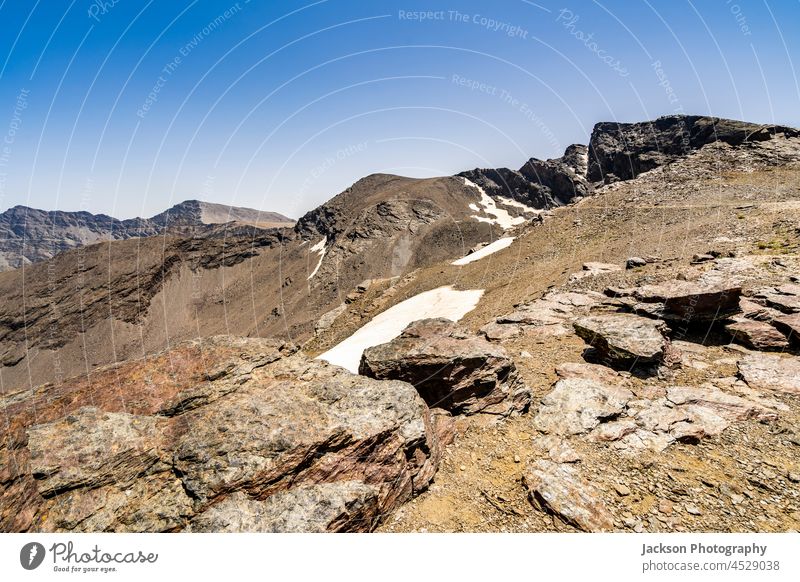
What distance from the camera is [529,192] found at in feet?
522

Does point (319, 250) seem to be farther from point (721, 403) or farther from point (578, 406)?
point (721, 403)

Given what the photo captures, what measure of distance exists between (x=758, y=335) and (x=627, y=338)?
202 inches

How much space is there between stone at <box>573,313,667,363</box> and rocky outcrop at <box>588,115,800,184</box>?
58260 mm

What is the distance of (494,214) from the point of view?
14725 centimetres

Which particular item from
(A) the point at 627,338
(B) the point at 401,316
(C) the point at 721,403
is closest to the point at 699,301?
(A) the point at 627,338

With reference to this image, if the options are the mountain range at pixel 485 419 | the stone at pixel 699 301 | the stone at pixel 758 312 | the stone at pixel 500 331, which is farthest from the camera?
the stone at pixel 500 331

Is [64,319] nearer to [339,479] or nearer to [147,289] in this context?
[147,289]

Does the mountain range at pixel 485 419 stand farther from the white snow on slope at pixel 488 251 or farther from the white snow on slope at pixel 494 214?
the white snow on slope at pixel 494 214

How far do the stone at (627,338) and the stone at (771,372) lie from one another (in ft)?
7.84

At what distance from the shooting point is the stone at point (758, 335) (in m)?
13.1

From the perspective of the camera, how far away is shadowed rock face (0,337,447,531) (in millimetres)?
6020

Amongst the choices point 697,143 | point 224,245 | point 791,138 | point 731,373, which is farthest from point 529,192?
point 731,373
